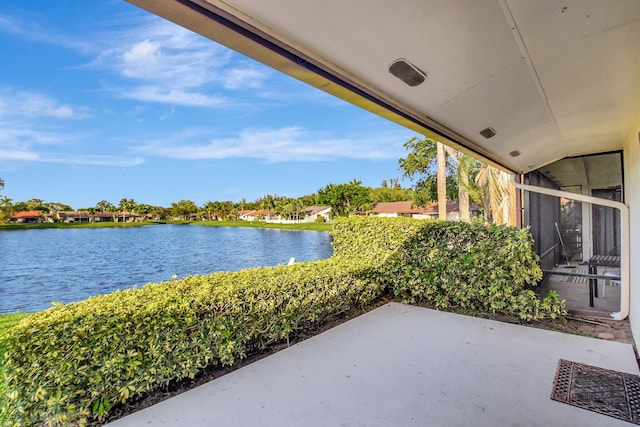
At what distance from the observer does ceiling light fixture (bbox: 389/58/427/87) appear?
5.36 ft

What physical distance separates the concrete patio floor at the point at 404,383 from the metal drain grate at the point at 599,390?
75mm

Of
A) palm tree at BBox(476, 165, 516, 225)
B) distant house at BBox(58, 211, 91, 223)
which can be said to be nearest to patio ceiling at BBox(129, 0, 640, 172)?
palm tree at BBox(476, 165, 516, 225)

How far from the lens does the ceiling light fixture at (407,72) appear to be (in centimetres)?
163

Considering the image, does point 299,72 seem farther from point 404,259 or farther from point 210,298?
point 404,259

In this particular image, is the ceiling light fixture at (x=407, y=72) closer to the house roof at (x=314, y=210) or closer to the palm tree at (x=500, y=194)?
the palm tree at (x=500, y=194)

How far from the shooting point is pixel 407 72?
1.73 m

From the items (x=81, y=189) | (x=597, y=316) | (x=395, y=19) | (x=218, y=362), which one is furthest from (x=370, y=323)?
(x=81, y=189)

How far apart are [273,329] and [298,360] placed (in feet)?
1.23

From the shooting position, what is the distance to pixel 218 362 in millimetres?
2832

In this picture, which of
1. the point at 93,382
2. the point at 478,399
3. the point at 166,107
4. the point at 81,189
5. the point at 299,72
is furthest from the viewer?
the point at 81,189

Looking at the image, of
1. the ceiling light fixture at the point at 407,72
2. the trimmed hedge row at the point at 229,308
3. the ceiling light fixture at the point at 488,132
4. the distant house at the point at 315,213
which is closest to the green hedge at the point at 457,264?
the trimmed hedge row at the point at 229,308

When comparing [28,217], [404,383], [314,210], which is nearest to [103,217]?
[28,217]

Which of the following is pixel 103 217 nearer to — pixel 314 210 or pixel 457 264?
pixel 314 210

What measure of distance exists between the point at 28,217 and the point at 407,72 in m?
42.1
